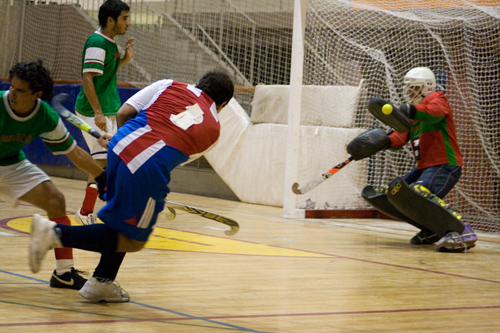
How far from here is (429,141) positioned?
643 cm

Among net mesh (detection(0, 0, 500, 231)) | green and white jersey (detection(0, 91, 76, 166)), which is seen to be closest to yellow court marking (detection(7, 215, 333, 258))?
green and white jersey (detection(0, 91, 76, 166))

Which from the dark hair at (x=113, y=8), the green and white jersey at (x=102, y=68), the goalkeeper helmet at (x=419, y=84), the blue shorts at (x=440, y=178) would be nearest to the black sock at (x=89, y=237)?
the green and white jersey at (x=102, y=68)

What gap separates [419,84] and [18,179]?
161 inches

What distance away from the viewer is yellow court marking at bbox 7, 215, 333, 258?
17.0ft

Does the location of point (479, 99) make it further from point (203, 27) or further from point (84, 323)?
point (84, 323)

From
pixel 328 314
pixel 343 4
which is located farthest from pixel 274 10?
pixel 328 314

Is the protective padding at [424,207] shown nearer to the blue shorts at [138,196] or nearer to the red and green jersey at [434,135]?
the red and green jersey at [434,135]

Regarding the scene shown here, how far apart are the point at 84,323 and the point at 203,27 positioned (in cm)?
955

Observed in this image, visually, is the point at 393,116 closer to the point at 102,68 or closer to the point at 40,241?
the point at 102,68

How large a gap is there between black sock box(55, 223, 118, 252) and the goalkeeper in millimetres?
3447

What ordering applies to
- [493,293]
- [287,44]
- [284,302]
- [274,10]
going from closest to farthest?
[284,302] → [493,293] → [287,44] → [274,10]

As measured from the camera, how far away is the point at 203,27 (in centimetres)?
1184

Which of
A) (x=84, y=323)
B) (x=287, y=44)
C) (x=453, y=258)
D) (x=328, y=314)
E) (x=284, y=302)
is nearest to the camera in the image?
(x=84, y=323)

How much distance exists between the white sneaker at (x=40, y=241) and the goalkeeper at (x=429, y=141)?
142 inches
